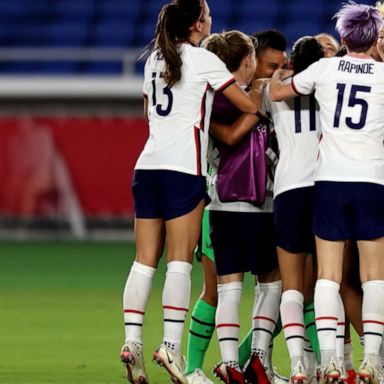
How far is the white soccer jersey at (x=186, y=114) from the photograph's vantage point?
6.90 m

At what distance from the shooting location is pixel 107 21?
21703mm

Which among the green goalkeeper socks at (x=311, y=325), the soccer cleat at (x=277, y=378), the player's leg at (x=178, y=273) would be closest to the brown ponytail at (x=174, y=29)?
the player's leg at (x=178, y=273)

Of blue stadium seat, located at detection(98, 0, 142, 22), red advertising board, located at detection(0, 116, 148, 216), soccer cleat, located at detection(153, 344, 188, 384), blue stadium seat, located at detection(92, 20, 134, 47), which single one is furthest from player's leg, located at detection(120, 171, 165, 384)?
blue stadium seat, located at detection(98, 0, 142, 22)

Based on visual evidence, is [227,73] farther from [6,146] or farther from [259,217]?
[6,146]

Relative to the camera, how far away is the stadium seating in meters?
21.1

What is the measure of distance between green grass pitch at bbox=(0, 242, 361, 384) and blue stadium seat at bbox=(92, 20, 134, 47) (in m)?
5.29

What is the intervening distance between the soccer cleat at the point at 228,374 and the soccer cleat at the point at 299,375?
1.47 feet

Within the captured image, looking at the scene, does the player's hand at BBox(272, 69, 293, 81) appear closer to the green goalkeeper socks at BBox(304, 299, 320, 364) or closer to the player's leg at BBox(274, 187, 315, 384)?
the player's leg at BBox(274, 187, 315, 384)

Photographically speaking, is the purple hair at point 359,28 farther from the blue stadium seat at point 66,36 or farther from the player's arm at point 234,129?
the blue stadium seat at point 66,36

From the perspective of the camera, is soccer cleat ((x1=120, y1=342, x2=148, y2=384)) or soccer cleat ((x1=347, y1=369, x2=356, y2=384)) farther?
soccer cleat ((x1=347, y1=369, x2=356, y2=384))

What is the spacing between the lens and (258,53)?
738 cm

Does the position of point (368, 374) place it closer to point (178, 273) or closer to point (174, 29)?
point (178, 273)

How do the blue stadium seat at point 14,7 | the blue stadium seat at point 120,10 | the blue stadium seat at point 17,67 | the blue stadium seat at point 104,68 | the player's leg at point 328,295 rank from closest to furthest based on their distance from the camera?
the player's leg at point 328,295 → the blue stadium seat at point 104,68 → the blue stadium seat at point 17,67 → the blue stadium seat at point 14,7 → the blue stadium seat at point 120,10

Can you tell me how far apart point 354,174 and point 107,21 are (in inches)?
611
